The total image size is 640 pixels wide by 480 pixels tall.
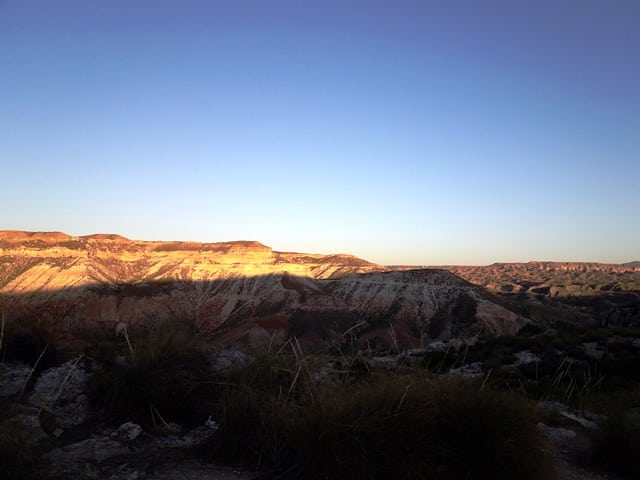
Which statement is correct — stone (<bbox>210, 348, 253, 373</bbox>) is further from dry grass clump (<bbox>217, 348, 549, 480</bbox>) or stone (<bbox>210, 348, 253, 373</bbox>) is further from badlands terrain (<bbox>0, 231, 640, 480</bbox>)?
dry grass clump (<bbox>217, 348, 549, 480</bbox>)

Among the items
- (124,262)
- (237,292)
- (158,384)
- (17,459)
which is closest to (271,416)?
(158,384)

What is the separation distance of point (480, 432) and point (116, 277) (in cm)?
7150

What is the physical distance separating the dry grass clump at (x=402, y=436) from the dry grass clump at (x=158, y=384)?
1.59 metres

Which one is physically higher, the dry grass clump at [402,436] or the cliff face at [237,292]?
the dry grass clump at [402,436]

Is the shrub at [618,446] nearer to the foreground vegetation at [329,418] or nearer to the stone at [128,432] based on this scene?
the foreground vegetation at [329,418]

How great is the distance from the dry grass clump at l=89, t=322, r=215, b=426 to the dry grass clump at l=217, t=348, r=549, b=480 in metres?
1.59

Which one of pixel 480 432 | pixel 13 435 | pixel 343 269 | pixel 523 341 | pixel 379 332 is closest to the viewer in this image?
pixel 13 435

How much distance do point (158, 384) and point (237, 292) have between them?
2417 inches

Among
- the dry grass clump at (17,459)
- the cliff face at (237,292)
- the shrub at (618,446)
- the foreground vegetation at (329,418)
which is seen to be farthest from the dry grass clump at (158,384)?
the cliff face at (237,292)

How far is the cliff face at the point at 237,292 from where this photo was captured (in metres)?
51.6

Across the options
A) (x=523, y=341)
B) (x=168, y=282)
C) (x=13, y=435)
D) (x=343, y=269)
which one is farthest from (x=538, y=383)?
(x=343, y=269)

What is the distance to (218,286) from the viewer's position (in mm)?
68875

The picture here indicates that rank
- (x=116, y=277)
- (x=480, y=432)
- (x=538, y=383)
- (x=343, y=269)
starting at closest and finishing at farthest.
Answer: (x=480, y=432) < (x=538, y=383) < (x=116, y=277) < (x=343, y=269)

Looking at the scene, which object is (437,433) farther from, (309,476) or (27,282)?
(27,282)
